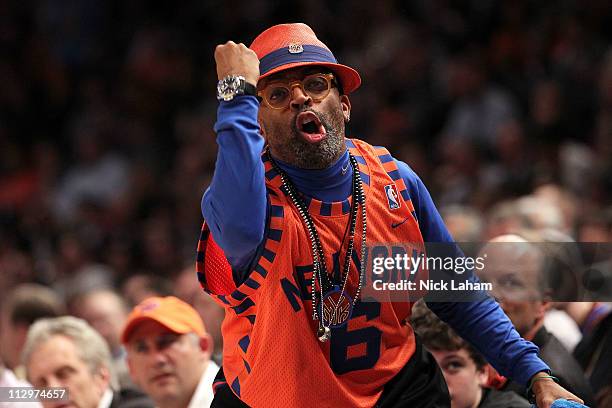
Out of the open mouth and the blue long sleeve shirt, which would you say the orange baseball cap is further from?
the open mouth

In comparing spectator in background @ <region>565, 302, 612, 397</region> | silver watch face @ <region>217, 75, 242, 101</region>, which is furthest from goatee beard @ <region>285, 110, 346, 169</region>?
spectator in background @ <region>565, 302, 612, 397</region>

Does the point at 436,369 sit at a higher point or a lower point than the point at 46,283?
lower

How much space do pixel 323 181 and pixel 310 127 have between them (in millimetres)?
171

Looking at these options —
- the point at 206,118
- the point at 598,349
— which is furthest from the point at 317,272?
the point at 206,118

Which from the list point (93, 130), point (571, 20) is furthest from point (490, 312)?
point (93, 130)

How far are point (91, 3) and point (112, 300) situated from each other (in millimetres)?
5447

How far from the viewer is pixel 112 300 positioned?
727 cm

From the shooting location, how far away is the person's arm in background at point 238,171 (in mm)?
3250

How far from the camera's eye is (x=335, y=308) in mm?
3596

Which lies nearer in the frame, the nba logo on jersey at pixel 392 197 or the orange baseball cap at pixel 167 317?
the nba logo on jersey at pixel 392 197

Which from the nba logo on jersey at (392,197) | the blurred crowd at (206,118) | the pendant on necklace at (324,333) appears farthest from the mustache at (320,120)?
the blurred crowd at (206,118)

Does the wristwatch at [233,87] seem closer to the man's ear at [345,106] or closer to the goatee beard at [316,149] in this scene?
the goatee beard at [316,149]

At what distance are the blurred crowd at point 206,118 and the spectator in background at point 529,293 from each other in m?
1.85

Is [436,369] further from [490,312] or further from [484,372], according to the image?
[484,372]
